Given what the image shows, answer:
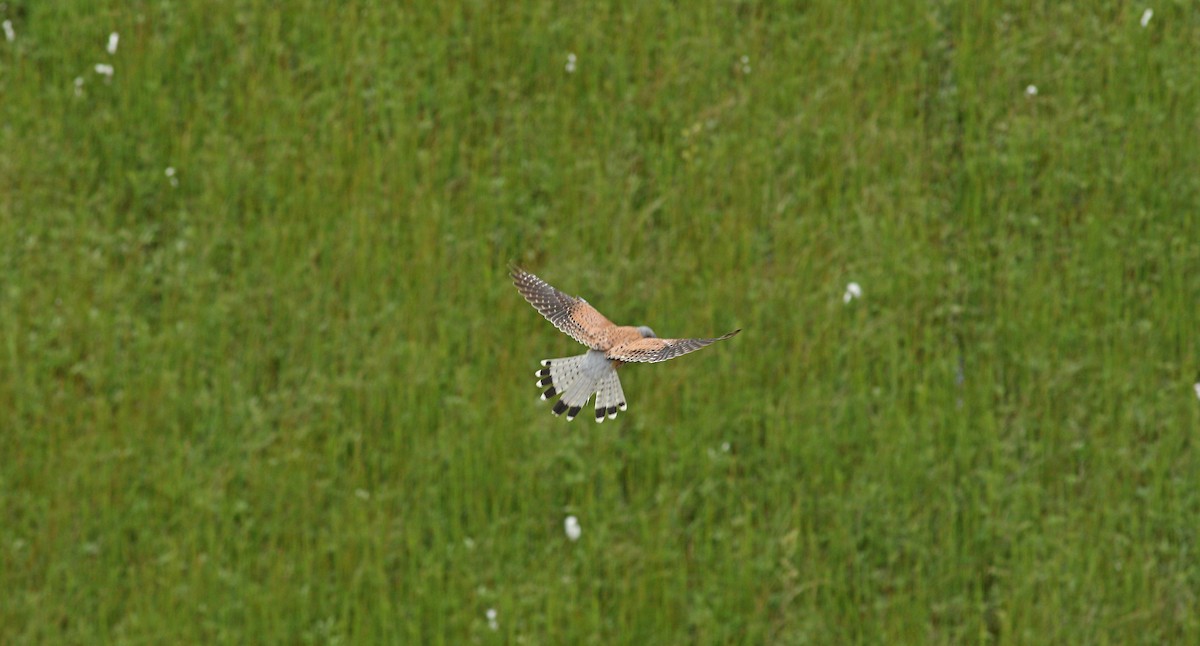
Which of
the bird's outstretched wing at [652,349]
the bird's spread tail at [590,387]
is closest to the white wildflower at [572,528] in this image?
the bird's spread tail at [590,387]

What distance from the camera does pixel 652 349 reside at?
2588mm

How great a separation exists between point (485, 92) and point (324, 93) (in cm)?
73

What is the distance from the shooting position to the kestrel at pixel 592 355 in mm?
2691

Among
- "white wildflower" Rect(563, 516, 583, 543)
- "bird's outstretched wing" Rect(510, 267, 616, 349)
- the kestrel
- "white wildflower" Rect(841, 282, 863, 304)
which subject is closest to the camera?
the kestrel

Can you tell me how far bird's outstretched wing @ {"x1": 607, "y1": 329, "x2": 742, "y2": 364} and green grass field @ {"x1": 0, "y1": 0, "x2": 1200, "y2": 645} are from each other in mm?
3515

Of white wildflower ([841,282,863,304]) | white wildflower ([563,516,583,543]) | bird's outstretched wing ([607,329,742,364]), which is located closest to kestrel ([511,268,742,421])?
bird's outstretched wing ([607,329,742,364])

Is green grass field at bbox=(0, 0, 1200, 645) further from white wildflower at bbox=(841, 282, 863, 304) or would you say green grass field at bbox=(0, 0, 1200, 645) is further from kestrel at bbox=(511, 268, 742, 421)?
kestrel at bbox=(511, 268, 742, 421)

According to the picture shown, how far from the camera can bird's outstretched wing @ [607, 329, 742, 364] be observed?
2.38 metres

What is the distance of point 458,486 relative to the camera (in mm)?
6363

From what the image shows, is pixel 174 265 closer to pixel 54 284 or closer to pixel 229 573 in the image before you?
pixel 54 284

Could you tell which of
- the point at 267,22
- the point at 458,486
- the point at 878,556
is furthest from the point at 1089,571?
the point at 267,22

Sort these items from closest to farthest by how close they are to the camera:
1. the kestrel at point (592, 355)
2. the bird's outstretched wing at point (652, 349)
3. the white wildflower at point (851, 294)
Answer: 1. the bird's outstretched wing at point (652, 349)
2. the kestrel at point (592, 355)
3. the white wildflower at point (851, 294)

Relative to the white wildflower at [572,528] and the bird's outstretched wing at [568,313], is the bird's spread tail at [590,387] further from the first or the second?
the white wildflower at [572,528]

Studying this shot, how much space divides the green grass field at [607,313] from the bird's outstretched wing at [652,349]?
351 cm
